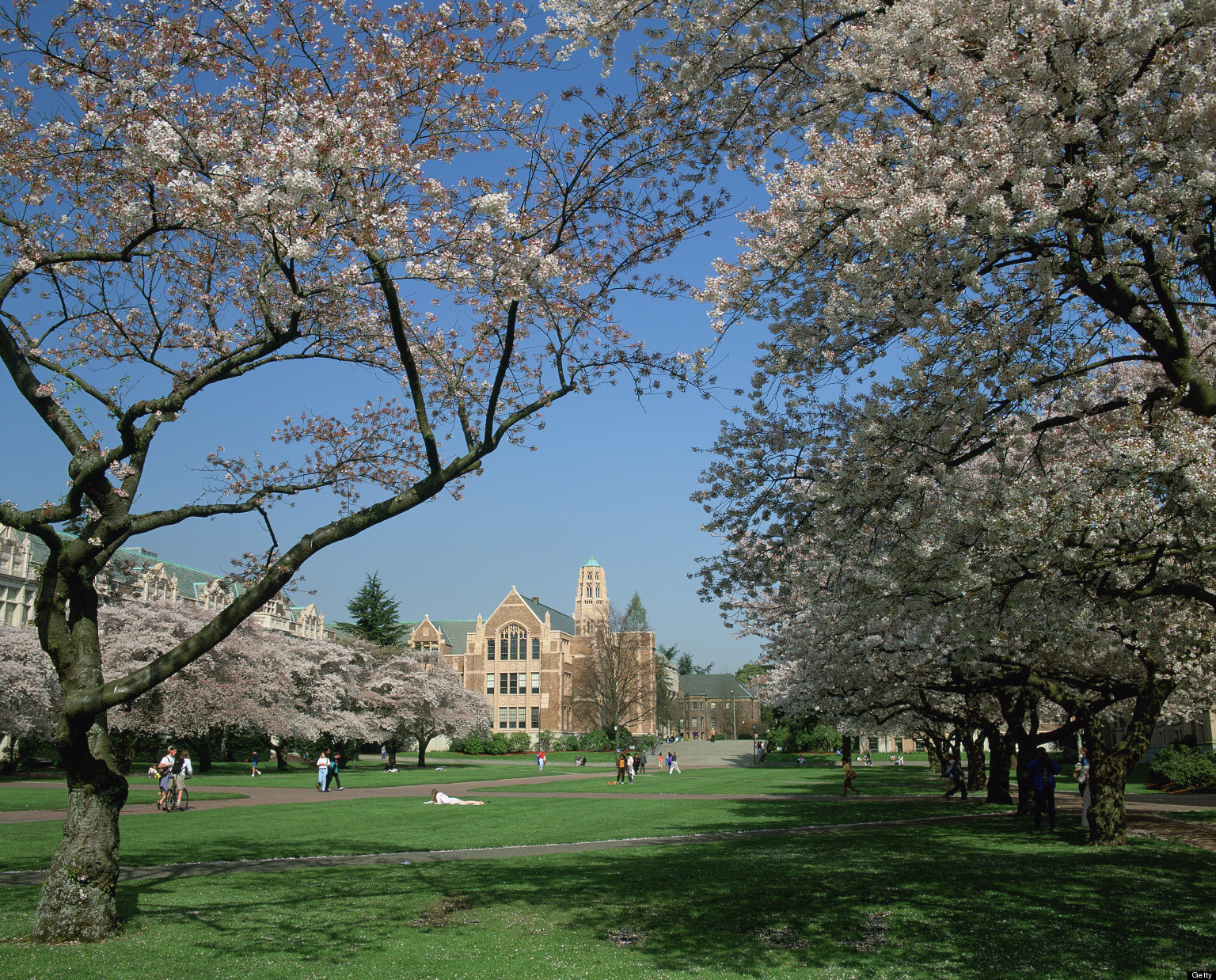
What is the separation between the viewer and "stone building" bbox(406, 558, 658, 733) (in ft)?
280

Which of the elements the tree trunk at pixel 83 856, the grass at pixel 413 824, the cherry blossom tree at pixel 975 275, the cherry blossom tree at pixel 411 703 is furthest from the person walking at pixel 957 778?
the cherry blossom tree at pixel 411 703

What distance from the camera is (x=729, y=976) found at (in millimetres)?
6508

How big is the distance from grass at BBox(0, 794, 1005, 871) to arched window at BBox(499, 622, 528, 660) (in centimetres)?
6055

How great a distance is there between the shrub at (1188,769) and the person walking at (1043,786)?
16035mm

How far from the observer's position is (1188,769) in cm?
2853

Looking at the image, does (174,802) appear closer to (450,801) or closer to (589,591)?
(450,801)

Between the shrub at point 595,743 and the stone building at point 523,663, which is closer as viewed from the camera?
the shrub at point 595,743

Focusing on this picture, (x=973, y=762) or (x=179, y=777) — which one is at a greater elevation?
(x=179, y=777)

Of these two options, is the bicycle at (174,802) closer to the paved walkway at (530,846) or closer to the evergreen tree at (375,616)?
the paved walkway at (530,846)

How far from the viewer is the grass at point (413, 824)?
14.4m

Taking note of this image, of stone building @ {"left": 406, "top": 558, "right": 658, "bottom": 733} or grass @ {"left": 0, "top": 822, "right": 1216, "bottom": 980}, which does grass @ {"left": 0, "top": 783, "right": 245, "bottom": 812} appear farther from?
stone building @ {"left": 406, "top": 558, "right": 658, "bottom": 733}

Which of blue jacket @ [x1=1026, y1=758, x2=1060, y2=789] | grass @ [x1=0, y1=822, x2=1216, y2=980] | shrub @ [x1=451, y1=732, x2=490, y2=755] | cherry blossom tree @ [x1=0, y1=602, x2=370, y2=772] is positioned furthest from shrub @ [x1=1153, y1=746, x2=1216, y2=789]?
shrub @ [x1=451, y1=732, x2=490, y2=755]

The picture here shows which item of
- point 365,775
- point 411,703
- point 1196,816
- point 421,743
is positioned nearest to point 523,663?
point 421,743

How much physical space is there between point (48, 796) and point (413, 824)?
1319 centimetres
